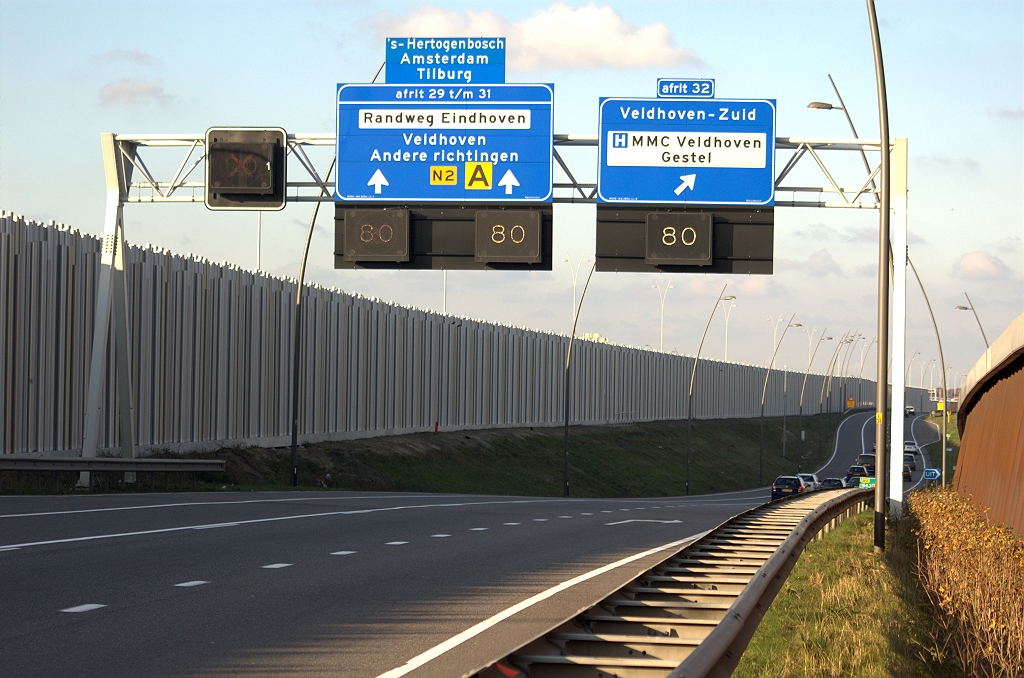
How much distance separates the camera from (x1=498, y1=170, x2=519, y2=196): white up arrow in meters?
26.2

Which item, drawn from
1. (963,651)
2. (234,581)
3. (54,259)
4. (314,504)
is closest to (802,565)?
(963,651)

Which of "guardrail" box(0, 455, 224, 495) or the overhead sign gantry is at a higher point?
the overhead sign gantry

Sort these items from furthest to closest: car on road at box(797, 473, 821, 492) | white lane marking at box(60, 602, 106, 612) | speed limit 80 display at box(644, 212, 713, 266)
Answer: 1. car on road at box(797, 473, 821, 492)
2. speed limit 80 display at box(644, 212, 713, 266)
3. white lane marking at box(60, 602, 106, 612)

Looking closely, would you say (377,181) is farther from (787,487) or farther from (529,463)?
(529,463)

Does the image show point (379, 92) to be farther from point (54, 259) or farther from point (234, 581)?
point (234, 581)

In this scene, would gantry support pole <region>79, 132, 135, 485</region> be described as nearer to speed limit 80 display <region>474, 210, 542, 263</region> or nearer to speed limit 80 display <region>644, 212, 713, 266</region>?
speed limit 80 display <region>474, 210, 542, 263</region>

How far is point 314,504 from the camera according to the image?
25594mm

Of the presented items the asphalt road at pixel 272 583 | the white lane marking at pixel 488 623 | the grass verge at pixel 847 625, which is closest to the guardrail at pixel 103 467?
the asphalt road at pixel 272 583

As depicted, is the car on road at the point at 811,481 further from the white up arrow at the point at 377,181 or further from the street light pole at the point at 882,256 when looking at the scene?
the street light pole at the point at 882,256

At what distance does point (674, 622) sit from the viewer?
28.6 ft

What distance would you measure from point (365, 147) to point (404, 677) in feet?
64.3

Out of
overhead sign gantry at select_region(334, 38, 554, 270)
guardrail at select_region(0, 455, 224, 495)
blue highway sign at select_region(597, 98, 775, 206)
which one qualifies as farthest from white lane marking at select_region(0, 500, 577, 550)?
blue highway sign at select_region(597, 98, 775, 206)

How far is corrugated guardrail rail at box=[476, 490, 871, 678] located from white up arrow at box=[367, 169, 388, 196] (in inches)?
524

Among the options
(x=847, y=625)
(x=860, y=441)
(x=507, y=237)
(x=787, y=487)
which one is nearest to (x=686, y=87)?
(x=507, y=237)
